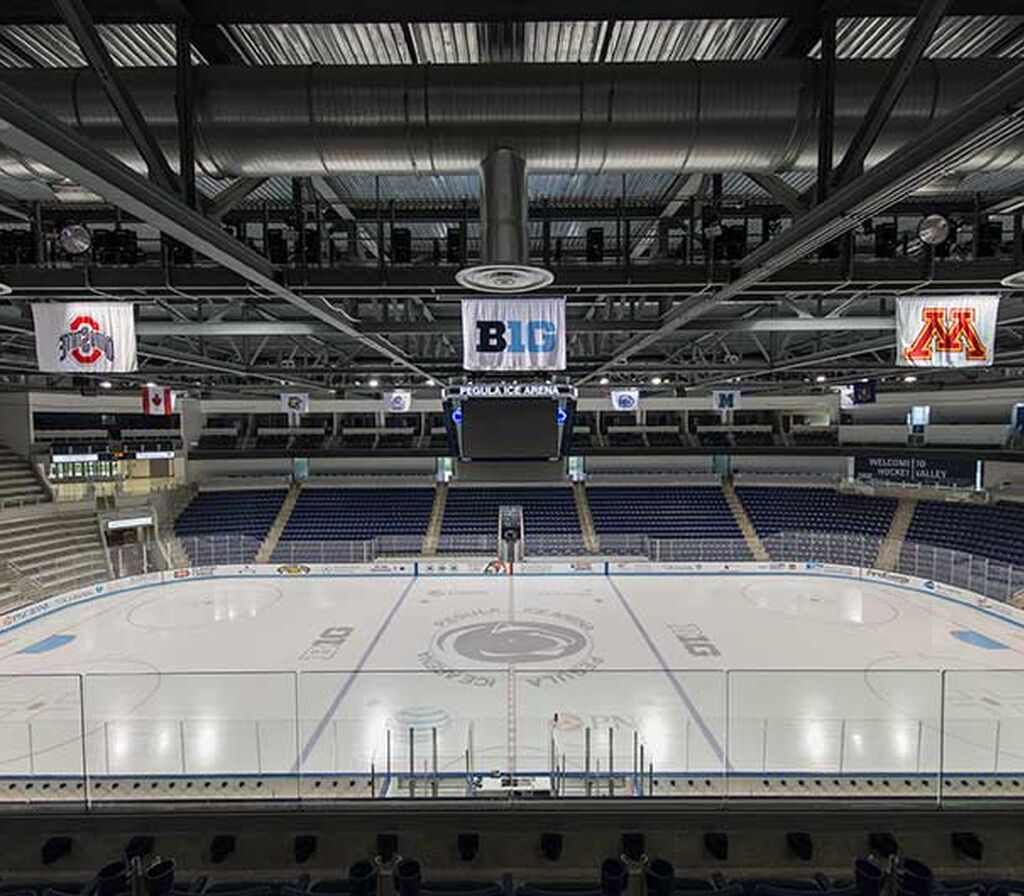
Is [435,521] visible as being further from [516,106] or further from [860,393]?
[516,106]

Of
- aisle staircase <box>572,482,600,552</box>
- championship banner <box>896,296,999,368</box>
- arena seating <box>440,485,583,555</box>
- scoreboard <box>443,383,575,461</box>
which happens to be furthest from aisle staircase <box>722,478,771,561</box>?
championship banner <box>896,296,999,368</box>

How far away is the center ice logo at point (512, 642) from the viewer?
490 inches

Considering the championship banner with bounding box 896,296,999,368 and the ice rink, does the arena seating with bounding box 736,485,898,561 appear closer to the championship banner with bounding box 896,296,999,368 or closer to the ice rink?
the ice rink

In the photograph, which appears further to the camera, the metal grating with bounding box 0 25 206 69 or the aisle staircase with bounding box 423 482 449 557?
the aisle staircase with bounding box 423 482 449 557

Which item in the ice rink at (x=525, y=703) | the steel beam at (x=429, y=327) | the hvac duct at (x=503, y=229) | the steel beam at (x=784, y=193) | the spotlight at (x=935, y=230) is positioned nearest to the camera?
the hvac duct at (x=503, y=229)

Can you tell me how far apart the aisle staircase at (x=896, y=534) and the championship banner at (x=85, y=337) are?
2187 cm

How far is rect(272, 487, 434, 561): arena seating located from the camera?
Result: 1038 inches

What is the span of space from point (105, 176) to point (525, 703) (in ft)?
23.2

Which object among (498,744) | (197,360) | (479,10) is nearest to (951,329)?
(479,10)

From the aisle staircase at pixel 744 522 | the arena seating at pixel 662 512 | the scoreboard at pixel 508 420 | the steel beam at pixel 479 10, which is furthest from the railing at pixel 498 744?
the aisle staircase at pixel 744 522

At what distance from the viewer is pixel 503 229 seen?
4.61m

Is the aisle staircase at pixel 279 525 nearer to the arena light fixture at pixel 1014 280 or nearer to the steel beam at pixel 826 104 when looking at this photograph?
the steel beam at pixel 826 104

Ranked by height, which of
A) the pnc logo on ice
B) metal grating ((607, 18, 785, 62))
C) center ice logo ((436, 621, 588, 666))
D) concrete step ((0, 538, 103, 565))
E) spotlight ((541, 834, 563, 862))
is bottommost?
center ice logo ((436, 621, 588, 666))

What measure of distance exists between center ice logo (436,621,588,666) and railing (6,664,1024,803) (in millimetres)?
6336
